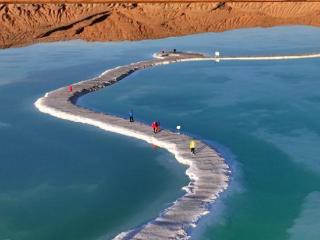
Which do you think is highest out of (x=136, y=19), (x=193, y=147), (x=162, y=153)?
(x=136, y=19)

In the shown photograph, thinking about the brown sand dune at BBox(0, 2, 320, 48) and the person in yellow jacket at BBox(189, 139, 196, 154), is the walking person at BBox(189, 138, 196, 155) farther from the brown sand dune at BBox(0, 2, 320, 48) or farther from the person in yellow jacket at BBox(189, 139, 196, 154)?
the brown sand dune at BBox(0, 2, 320, 48)

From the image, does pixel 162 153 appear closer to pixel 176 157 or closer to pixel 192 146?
pixel 176 157

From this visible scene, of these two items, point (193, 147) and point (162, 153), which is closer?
point (193, 147)

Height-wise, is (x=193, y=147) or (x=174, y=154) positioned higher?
(x=193, y=147)

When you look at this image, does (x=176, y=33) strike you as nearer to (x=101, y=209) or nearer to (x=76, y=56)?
(x=76, y=56)

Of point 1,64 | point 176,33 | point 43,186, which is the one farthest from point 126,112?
point 176,33

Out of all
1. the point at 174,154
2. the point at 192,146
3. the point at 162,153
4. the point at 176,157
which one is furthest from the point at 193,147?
the point at 162,153
